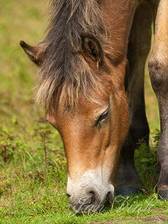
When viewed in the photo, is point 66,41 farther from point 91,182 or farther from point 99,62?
point 91,182

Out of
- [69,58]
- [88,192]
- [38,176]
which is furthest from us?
[38,176]

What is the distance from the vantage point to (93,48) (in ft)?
19.4

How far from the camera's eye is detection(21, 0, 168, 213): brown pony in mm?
5770

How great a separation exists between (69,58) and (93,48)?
203 millimetres

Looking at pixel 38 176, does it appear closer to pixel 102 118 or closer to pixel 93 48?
pixel 102 118

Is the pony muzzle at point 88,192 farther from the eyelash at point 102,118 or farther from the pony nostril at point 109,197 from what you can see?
the eyelash at point 102,118

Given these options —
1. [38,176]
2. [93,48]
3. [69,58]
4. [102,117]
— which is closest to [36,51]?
[69,58]

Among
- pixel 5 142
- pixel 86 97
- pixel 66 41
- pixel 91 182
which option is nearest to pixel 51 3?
pixel 66 41

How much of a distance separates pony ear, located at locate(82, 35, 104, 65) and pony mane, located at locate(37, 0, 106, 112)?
0.05m

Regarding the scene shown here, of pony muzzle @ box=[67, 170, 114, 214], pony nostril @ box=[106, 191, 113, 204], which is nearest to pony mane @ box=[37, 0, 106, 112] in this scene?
pony muzzle @ box=[67, 170, 114, 214]

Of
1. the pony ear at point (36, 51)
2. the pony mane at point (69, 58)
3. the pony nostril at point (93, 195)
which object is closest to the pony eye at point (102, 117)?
the pony mane at point (69, 58)

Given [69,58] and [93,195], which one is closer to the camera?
[93,195]

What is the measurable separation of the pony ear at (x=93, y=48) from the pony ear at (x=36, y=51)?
1.16 ft

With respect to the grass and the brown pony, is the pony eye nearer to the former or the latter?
the brown pony
